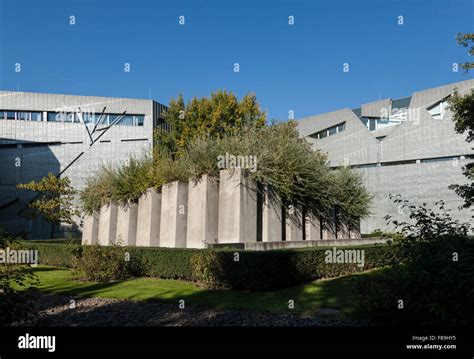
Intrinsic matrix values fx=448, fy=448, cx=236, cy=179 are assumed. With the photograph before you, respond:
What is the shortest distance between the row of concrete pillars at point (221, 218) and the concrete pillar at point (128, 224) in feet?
2.30

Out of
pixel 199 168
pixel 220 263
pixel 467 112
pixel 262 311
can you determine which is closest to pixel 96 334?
pixel 262 311

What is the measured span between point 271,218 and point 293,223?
128cm

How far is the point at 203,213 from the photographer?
17.0 m

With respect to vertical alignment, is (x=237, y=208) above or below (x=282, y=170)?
below

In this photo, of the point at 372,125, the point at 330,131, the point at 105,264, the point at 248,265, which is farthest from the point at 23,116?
the point at 248,265

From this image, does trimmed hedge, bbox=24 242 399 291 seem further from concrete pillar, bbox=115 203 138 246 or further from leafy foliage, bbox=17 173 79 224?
leafy foliage, bbox=17 173 79 224

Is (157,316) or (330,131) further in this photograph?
(330,131)

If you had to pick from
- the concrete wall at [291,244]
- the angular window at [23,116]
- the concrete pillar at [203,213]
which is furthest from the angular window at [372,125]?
the angular window at [23,116]

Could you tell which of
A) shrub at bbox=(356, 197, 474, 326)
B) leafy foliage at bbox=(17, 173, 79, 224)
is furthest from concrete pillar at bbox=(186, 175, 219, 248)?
leafy foliage at bbox=(17, 173, 79, 224)

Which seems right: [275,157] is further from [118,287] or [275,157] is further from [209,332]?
[209,332]

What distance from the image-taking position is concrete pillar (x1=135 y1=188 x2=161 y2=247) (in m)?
20.4

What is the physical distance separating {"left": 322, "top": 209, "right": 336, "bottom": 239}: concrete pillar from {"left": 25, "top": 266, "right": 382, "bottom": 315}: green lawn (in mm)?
7132

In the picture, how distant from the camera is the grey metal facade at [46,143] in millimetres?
42000

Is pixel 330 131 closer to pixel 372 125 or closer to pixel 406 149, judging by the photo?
pixel 372 125
